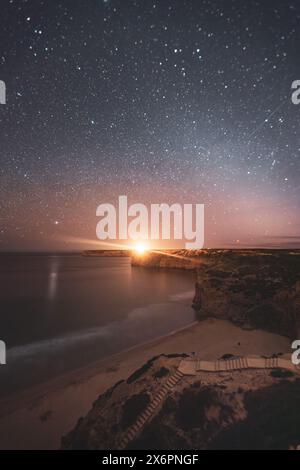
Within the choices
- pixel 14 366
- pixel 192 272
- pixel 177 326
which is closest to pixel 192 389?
pixel 14 366

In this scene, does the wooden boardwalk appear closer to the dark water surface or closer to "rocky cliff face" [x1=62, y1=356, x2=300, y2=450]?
"rocky cliff face" [x1=62, y1=356, x2=300, y2=450]

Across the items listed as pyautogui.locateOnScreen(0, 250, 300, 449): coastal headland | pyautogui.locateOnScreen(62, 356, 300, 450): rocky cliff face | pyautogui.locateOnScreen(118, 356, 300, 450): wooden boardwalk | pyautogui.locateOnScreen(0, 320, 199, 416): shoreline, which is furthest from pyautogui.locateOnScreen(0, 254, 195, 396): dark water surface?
pyautogui.locateOnScreen(118, 356, 300, 450): wooden boardwalk

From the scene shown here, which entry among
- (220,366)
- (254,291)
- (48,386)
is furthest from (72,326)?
(220,366)

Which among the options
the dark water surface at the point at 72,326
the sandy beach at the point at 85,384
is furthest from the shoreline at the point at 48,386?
the dark water surface at the point at 72,326

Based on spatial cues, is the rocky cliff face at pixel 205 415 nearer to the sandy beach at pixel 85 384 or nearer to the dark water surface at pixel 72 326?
the sandy beach at pixel 85 384
